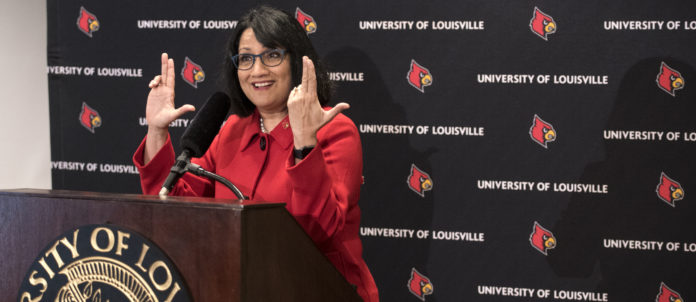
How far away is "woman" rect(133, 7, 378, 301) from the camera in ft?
5.46

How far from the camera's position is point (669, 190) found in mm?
2689

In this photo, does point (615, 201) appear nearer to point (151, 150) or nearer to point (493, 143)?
point (493, 143)

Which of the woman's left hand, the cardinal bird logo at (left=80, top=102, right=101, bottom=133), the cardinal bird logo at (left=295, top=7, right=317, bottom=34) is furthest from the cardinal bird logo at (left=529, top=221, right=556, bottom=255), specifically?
the cardinal bird logo at (left=80, top=102, right=101, bottom=133)

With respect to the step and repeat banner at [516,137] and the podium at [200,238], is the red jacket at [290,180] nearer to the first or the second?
the podium at [200,238]

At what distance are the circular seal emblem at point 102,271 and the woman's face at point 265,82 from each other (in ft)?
2.79

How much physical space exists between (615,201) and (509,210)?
42cm

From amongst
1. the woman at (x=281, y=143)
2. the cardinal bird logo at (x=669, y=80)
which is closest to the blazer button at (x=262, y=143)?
the woman at (x=281, y=143)

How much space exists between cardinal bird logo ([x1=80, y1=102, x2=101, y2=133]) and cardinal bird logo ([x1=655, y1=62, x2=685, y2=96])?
2581 mm

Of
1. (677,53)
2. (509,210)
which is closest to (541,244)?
(509,210)

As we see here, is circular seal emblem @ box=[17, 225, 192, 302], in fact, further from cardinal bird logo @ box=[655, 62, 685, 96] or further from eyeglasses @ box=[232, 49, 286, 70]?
cardinal bird logo @ box=[655, 62, 685, 96]

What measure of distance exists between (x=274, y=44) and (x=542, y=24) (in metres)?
1.26

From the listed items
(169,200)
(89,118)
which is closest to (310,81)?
(169,200)

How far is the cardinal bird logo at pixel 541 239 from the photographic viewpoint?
281 centimetres

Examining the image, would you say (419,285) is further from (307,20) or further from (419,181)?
(307,20)
